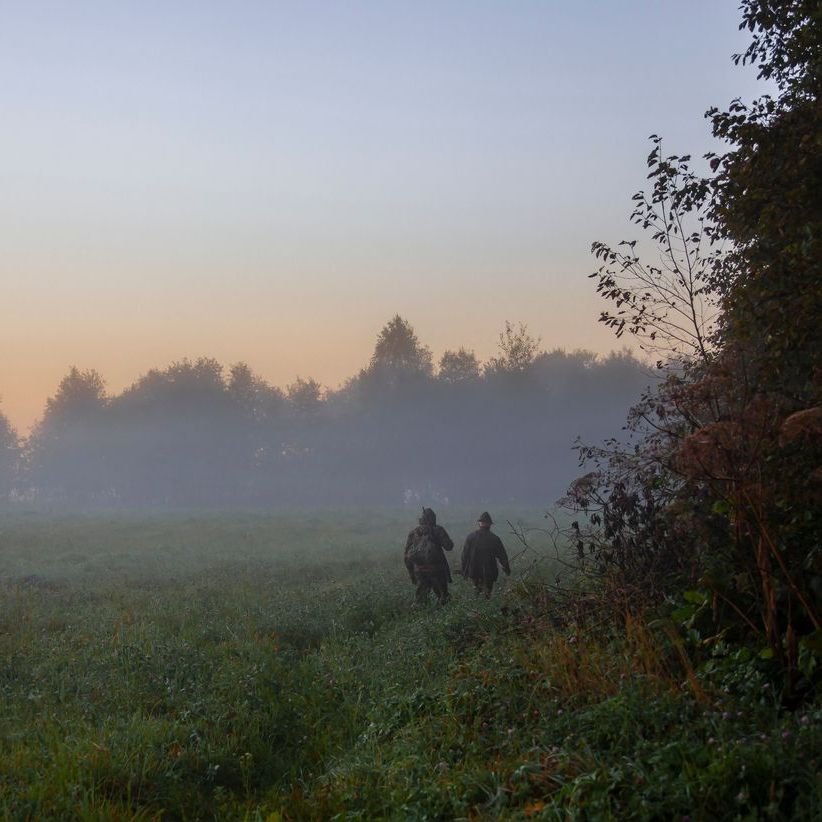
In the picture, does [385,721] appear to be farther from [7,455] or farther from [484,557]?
[7,455]

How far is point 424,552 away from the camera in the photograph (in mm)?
14016

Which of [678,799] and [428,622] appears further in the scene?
[428,622]

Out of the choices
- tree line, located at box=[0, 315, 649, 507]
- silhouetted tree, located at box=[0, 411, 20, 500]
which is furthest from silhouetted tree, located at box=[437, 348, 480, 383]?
silhouetted tree, located at box=[0, 411, 20, 500]

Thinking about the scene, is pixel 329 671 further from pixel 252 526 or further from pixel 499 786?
pixel 252 526

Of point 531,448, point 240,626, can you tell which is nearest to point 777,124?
point 240,626

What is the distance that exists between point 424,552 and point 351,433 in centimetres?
6172

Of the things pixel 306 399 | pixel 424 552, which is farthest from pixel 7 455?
pixel 424 552

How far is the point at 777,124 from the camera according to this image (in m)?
7.70

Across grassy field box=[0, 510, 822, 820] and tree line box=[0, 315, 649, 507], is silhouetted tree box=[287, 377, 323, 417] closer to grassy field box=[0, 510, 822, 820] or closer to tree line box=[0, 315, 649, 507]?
tree line box=[0, 315, 649, 507]

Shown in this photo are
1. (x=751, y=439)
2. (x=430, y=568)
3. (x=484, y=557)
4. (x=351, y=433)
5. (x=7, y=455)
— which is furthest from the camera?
(x=7, y=455)

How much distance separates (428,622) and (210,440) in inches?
2715

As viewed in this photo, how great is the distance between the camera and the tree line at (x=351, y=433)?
7550cm

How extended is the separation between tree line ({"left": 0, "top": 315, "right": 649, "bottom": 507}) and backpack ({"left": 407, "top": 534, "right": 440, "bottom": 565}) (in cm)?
5943

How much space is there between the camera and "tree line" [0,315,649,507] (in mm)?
75500
